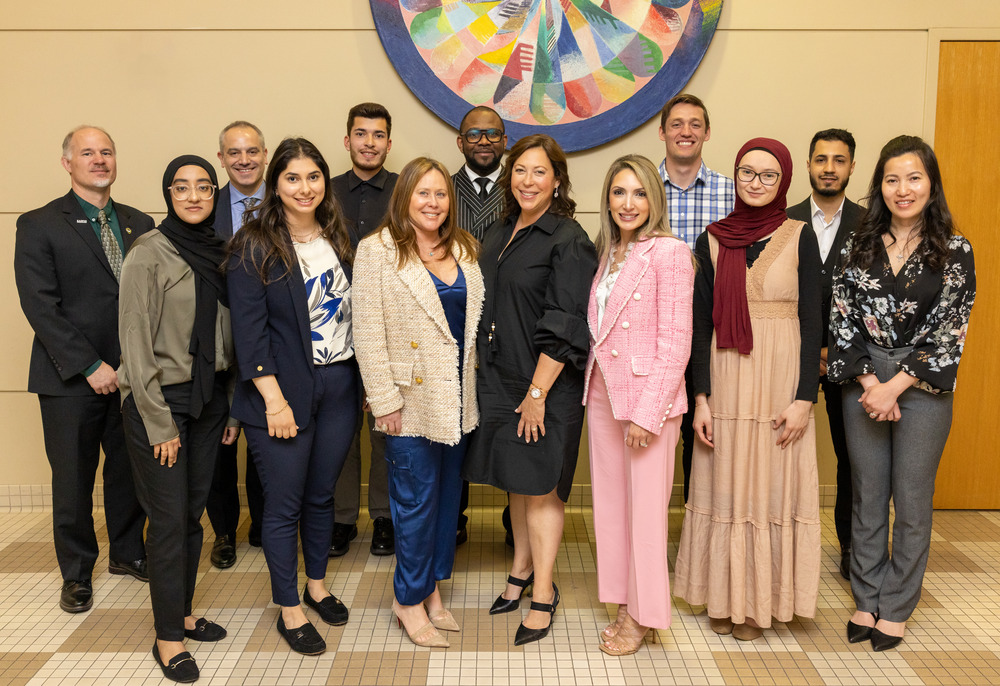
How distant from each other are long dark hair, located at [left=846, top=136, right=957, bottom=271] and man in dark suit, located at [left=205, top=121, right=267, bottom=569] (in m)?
2.44

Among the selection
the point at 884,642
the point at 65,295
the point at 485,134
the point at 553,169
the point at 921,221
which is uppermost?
the point at 485,134

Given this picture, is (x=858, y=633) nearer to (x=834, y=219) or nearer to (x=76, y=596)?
(x=834, y=219)

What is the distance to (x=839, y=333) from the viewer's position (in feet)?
8.75

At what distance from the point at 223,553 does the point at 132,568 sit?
0.38 metres

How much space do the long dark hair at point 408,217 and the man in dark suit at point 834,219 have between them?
155cm

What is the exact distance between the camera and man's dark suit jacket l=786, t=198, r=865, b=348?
3.07m

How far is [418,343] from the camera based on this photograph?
8.21 feet

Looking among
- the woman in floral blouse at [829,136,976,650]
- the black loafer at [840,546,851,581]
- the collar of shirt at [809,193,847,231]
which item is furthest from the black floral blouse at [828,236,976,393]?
the black loafer at [840,546,851,581]

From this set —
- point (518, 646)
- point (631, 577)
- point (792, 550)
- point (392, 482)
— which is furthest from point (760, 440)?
point (392, 482)

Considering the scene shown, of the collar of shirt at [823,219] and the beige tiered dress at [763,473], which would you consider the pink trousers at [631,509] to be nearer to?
the beige tiered dress at [763,473]

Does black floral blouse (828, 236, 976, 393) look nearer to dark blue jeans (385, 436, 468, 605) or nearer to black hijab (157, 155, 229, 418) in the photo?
dark blue jeans (385, 436, 468, 605)

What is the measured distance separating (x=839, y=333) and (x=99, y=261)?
9.42ft

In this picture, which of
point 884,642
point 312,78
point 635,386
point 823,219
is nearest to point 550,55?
point 312,78

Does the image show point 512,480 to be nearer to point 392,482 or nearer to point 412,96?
point 392,482
